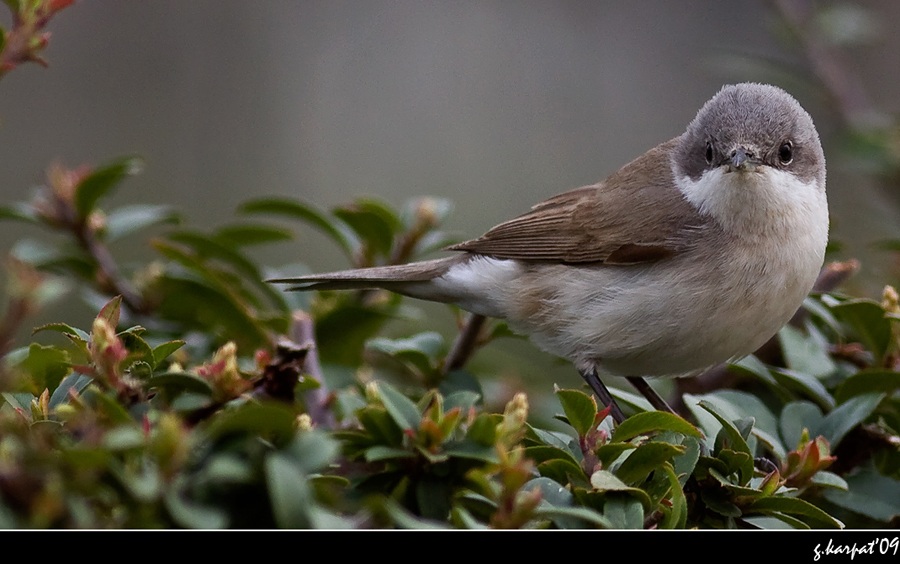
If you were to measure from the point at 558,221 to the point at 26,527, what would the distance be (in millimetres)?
2834

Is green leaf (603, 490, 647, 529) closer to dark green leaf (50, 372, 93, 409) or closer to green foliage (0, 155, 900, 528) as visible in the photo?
green foliage (0, 155, 900, 528)

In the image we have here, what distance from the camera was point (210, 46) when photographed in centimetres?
795

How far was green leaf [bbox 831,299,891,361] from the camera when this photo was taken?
2857mm

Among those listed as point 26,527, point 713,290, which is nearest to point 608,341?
point 713,290

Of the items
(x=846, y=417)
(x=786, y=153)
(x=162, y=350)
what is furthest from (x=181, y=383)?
(x=786, y=153)

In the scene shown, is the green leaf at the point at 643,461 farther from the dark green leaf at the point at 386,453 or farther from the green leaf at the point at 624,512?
the dark green leaf at the point at 386,453

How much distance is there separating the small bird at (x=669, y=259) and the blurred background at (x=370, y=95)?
3605 millimetres

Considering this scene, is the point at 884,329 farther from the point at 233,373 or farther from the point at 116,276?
the point at 116,276

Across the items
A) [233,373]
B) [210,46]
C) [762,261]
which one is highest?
[210,46]

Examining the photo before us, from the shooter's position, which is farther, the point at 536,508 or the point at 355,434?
the point at 355,434

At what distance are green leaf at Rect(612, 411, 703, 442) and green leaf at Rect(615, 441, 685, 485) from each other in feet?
0.20

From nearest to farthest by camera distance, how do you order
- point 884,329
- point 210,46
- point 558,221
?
1. point 884,329
2. point 558,221
3. point 210,46

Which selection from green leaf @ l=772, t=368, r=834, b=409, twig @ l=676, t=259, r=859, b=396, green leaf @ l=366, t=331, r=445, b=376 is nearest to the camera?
green leaf @ l=772, t=368, r=834, b=409

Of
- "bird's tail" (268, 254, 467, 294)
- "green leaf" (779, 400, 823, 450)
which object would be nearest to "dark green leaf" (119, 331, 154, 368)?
"bird's tail" (268, 254, 467, 294)
